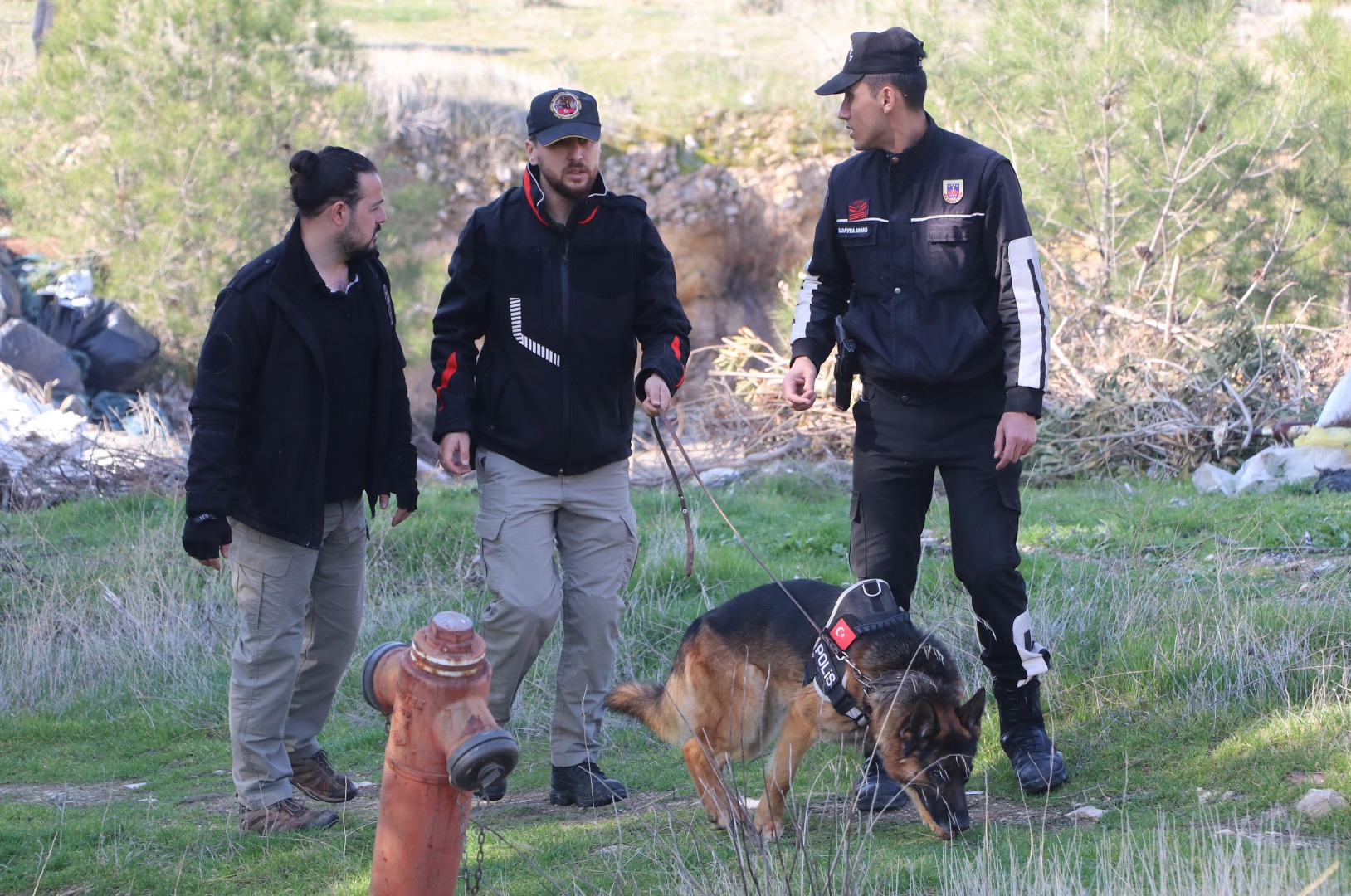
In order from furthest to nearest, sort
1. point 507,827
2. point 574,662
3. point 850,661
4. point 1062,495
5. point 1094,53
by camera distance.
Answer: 1. point 1094,53
2. point 1062,495
3. point 574,662
4. point 507,827
5. point 850,661

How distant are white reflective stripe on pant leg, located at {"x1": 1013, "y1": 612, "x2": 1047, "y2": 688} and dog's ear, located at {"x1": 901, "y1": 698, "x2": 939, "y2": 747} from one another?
1.82 ft

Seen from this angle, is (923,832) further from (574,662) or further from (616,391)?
(616,391)

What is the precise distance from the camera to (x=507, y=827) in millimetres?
4020

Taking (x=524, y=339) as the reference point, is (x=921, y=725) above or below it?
below

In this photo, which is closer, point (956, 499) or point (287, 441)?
point (287, 441)

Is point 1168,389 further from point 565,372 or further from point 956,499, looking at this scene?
point 565,372

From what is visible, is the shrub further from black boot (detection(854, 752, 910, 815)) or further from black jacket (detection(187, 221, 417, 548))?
black boot (detection(854, 752, 910, 815))

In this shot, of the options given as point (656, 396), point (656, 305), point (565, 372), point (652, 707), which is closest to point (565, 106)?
point (656, 305)

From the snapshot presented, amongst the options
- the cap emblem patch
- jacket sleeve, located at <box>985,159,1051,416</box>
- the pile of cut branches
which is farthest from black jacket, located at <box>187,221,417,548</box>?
the pile of cut branches

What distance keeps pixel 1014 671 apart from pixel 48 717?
4.73 m

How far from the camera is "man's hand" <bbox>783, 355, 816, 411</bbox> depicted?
4.14 m

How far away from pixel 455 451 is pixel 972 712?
6.34 ft

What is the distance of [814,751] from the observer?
4.90 metres

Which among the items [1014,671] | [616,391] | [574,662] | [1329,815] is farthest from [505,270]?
[1329,815]
